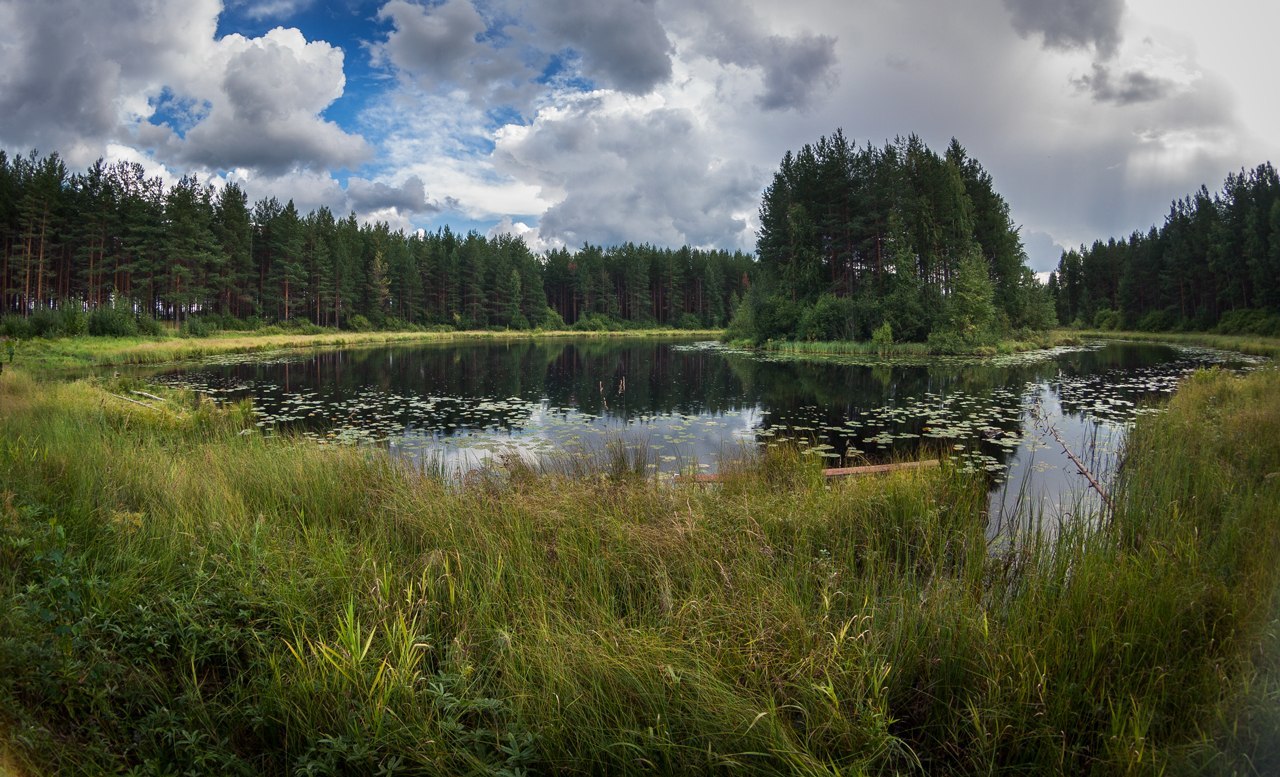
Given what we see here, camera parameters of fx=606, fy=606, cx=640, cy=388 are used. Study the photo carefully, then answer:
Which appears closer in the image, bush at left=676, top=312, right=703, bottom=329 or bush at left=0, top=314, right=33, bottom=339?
bush at left=0, top=314, right=33, bottom=339

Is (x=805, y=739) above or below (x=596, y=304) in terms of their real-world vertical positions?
below

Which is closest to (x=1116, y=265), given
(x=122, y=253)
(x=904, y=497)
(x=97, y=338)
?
(x=904, y=497)

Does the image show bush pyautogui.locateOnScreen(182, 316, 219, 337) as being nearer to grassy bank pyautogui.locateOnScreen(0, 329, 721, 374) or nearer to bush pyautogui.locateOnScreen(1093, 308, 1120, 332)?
grassy bank pyautogui.locateOnScreen(0, 329, 721, 374)

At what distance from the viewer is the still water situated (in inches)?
413

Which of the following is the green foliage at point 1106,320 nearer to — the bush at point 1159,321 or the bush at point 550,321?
the bush at point 1159,321

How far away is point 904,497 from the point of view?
233 inches

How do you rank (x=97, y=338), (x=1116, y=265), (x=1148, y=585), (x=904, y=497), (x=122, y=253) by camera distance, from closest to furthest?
(x=1148, y=585)
(x=904, y=497)
(x=97, y=338)
(x=122, y=253)
(x=1116, y=265)

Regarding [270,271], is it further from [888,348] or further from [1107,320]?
[1107,320]

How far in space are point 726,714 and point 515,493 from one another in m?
3.74

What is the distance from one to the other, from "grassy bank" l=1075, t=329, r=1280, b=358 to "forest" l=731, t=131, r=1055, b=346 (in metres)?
11.2

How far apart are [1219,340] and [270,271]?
8783 centimetres

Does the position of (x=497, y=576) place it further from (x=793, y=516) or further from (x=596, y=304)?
(x=596, y=304)

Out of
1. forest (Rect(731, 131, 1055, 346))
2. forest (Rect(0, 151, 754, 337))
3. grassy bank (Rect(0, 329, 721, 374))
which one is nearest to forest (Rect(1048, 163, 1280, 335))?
forest (Rect(731, 131, 1055, 346))

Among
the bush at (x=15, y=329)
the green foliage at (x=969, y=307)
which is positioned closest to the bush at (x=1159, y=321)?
the green foliage at (x=969, y=307)
